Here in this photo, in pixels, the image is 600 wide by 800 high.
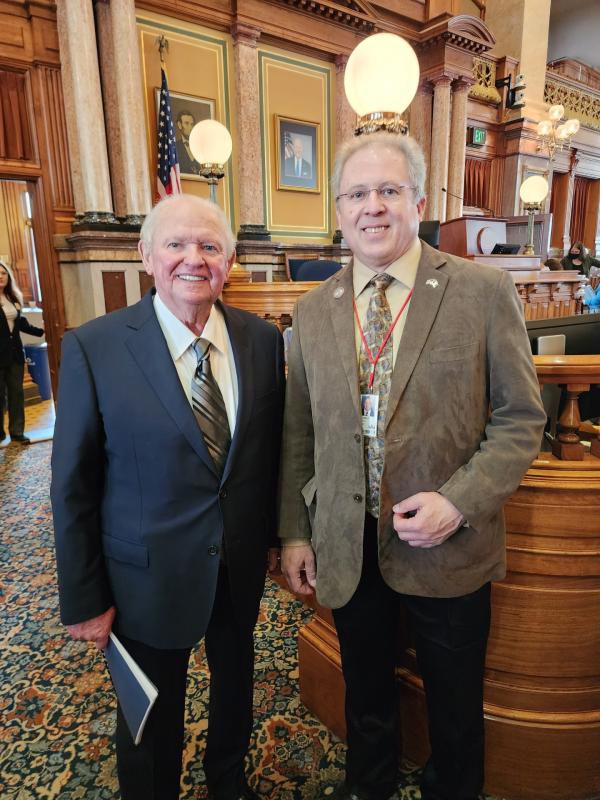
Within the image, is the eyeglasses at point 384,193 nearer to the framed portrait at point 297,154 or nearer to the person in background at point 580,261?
the framed portrait at point 297,154

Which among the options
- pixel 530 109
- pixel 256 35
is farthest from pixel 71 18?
pixel 530 109

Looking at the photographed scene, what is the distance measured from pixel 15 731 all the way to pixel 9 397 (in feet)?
12.2

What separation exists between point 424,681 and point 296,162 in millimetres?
7204

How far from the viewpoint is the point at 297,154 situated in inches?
281

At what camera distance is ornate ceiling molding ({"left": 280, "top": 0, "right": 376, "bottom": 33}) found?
6.68 m

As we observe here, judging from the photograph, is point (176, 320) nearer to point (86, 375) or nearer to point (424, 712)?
point (86, 375)

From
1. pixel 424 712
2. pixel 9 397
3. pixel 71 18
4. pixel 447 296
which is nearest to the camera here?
pixel 447 296

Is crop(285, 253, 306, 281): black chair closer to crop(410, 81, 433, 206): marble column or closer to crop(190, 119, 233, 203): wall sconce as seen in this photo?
crop(190, 119, 233, 203): wall sconce

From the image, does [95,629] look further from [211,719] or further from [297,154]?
[297,154]

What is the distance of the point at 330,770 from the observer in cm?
158

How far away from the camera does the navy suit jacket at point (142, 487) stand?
1.07m

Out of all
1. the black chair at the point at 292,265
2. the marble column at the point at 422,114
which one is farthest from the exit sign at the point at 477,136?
the black chair at the point at 292,265

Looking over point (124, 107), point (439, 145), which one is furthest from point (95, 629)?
point (439, 145)

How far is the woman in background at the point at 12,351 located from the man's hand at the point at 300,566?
430 cm
